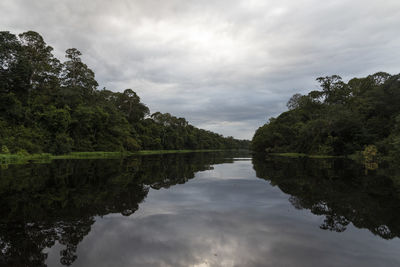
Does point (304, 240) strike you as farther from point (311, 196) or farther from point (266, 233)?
point (311, 196)

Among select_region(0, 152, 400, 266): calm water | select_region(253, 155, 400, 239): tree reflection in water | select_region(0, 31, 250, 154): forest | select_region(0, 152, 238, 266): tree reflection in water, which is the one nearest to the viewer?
select_region(0, 152, 400, 266): calm water

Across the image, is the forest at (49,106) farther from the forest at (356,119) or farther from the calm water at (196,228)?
the forest at (356,119)

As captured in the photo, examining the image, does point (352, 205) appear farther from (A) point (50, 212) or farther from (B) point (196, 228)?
(A) point (50, 212)

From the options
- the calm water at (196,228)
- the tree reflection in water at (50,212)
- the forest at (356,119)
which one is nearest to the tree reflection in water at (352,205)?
the calm water at (196,228)

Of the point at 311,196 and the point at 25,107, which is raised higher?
the point at 25,107

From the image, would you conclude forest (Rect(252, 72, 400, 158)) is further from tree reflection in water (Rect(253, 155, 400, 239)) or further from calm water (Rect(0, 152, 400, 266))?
calm water (Rect(0, 152, 400, 266))

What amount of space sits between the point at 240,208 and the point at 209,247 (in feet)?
12.3

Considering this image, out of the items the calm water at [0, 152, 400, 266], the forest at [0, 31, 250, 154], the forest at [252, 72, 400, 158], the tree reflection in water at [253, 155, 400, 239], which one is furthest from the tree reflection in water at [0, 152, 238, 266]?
the forest at [252, 72, 400, 158]

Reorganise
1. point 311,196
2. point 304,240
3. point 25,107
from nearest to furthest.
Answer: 1. point 304,240
2. point 311,196
3. point 25,107

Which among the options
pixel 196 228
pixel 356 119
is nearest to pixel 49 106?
pixel 196 228

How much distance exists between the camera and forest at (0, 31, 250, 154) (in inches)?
1454

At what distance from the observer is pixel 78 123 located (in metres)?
50.1

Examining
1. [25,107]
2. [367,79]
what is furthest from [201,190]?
[367,79]

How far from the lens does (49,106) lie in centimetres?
4512
